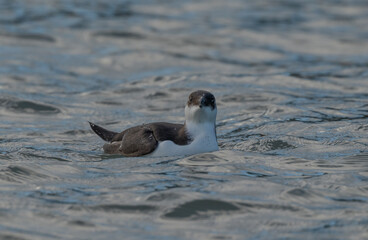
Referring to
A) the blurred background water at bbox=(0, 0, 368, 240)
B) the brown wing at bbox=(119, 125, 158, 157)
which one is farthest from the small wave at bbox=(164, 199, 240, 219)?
the brown wing at bbox=(119, 125, 158, 157)

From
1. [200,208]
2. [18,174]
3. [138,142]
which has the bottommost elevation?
[200,208]

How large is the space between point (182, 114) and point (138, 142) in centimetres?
437

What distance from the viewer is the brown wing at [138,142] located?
9.77m

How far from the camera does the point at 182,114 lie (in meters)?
14.2

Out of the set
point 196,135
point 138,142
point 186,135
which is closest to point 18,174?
point 138,142

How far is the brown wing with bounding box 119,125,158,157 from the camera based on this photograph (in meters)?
9.77

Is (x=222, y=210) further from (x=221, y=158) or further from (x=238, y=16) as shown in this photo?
(x=238, y=16)

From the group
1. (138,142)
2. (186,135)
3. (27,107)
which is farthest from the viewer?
(27,107)

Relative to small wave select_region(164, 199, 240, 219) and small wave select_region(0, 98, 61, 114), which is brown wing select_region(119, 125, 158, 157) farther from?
small wave select_region(0, 98, 61, 114)

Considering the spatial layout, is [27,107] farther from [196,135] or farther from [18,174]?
[196,135]

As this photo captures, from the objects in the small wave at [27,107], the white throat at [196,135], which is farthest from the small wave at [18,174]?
the small wave at [27,107]

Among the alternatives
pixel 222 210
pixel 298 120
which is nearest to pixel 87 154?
pixel 222 210

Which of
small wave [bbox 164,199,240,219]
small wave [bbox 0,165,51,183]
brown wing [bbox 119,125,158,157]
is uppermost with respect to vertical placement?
brown wing [bbox 119,125,158,157]

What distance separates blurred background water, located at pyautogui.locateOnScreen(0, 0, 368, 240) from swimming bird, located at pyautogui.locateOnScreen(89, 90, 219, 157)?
14 centimetres
